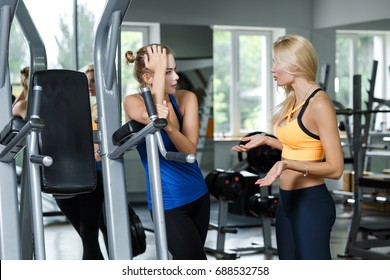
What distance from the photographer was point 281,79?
103 inches

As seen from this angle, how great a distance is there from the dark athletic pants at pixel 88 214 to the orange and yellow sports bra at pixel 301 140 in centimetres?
132

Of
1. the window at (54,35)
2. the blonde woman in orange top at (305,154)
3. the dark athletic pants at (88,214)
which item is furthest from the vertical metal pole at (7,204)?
the window at (54,35)

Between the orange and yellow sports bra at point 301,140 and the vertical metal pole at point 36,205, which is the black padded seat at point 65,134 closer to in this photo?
the vertical metal pole at point 36,205

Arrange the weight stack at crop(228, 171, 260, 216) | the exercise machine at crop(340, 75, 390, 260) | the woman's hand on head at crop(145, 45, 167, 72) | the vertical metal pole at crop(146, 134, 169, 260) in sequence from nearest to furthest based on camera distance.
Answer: the vertical metal pole at crop(146, 134, 169, 260), the woman's hand on head at crop(145, 45, 167, 72), the exercise machine at crop(340, 75, 390, 260), the weight stack at crop(228, 171, 260, 216)

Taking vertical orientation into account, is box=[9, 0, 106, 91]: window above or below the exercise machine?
above

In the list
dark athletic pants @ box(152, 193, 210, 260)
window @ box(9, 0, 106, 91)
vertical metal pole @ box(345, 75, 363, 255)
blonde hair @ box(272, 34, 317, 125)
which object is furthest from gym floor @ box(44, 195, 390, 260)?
blonde hair @ box(272, 34, 317, 125)

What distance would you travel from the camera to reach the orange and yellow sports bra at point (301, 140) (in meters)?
2.56

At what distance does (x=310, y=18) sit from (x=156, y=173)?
280 inches

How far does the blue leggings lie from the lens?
2557 millimetres

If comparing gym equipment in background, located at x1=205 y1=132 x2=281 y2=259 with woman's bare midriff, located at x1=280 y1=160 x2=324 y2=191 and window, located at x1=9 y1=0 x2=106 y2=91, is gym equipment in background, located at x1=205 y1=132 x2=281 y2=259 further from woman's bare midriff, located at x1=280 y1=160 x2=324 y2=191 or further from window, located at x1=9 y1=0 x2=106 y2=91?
woman's bare midriff, located at x1=280 y1=160 x2=324 y2=191

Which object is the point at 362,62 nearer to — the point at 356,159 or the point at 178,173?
the point at 356,159

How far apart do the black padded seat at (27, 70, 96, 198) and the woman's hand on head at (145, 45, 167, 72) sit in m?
0.25
